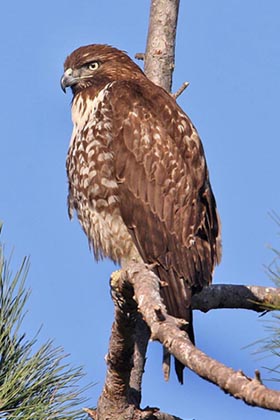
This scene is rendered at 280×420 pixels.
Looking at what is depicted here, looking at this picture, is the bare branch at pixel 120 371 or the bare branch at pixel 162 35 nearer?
the bare branch at pixel 120 371

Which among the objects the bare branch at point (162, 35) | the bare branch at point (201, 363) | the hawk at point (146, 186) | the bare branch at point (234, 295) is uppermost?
the bare branch at point (162, 35)

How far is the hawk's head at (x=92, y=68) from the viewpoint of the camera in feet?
18.8

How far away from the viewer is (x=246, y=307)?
4.65 meters

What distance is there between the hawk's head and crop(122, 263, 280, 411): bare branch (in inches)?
107

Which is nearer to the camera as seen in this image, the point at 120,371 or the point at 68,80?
the point at 120,371

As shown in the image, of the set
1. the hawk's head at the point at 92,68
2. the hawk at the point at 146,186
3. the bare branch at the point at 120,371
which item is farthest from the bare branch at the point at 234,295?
the hawk's head at the point at 92,68

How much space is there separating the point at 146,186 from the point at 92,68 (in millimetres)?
1177

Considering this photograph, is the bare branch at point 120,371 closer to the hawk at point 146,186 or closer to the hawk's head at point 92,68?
the hawk at point 146,186

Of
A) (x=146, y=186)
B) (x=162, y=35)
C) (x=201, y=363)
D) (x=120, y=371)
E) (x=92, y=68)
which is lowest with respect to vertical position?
(x=201, y=363)

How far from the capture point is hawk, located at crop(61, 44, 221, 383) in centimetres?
482

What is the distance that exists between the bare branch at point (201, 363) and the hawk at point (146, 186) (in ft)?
5.20

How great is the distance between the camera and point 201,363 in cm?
254

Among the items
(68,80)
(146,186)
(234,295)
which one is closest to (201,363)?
(234,295)

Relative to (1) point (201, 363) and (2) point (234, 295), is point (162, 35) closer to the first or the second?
(2) point (234, 295)
